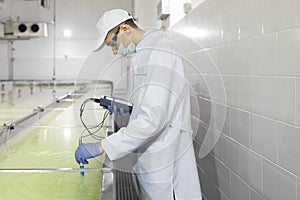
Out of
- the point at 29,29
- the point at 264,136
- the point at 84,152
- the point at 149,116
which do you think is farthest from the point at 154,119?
the point at 29,29

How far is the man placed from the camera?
5.38ft

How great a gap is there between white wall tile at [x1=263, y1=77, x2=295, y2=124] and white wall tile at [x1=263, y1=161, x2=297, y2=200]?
220 mm

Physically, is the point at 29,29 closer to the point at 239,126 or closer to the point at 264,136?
the point at 239,126

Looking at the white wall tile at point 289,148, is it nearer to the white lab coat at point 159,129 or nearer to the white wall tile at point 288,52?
the white wall tile at point 288,52

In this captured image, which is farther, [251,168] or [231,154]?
[231,154]

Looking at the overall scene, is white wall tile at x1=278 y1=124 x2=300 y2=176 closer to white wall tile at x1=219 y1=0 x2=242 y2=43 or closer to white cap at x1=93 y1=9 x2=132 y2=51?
white wall tile at x1=219 y1=0 x2=242 y2=43

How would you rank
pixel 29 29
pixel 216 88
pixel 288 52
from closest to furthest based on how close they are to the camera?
1. pixel 288 52
2. pixel 216 88
3. pixel 29 29

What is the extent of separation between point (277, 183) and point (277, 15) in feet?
2.25

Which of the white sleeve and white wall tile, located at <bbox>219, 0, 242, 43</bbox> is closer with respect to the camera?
the white sleeve

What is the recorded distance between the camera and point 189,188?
1852 millimetres

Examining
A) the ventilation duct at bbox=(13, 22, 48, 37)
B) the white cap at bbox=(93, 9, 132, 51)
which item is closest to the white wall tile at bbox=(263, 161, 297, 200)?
the white cap at bbox=(93, 9, 132, 51)

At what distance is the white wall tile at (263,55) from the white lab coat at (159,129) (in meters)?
0.34

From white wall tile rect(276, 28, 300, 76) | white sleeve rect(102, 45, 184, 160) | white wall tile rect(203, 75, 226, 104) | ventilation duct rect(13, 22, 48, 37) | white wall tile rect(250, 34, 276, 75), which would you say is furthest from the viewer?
ventilation duct rect(13, 22, 48, 37)

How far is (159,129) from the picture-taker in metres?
1.69
